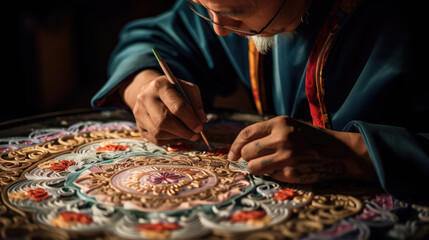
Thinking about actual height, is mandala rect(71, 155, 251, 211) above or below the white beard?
below

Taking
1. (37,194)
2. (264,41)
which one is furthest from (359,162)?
(37,194)

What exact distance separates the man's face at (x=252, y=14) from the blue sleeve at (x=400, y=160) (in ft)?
1.13

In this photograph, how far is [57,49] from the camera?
3.57 metres

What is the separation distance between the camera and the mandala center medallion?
0.70 metres

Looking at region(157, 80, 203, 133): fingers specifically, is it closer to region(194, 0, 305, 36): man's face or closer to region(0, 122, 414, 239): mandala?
region(0, 122, 414, 239): mandala

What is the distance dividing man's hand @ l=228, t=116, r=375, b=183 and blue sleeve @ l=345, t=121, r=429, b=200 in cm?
3

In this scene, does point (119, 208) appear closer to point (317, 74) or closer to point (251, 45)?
point (317, 74)

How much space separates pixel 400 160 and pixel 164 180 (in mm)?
440

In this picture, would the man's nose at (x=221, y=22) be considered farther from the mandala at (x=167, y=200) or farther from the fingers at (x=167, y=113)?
the mandala at (x=167, y=200)

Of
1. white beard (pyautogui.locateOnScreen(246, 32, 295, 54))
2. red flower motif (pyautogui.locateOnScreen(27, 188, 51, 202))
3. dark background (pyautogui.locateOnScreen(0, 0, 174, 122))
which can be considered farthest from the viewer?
dark background (pyautogui.locateOnScreen(0, 0, 174, 122))

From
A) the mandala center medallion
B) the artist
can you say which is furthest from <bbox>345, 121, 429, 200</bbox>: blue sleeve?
the mandala center medallion

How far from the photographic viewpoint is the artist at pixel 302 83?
28.6 inches

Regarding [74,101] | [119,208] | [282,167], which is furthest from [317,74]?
[74,101]

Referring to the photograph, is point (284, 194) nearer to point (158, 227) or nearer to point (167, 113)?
point (158, 227)
